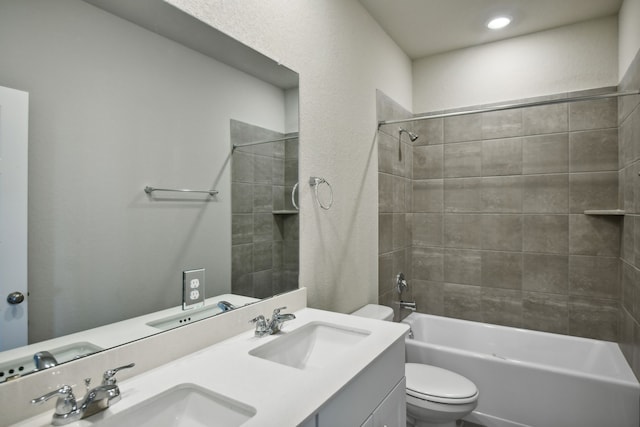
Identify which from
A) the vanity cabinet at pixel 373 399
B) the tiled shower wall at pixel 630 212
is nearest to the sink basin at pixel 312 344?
the vanity cabinet at pixel 373 399

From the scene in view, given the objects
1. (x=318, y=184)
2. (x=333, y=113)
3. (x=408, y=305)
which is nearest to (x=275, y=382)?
(x=318, y=184)

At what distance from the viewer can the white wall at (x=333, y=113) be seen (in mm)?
1532

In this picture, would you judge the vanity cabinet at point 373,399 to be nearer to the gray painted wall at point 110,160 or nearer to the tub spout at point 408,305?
the gray painted wall at point 110,160

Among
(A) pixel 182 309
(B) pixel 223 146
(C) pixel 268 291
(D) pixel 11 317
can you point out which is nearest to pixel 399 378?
(C) pixel 268 291

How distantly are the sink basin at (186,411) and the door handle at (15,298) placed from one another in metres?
0.34

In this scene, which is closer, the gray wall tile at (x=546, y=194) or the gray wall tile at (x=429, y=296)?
the gray wall tile at (x=546, y=194)

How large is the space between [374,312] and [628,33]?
2.28 meters

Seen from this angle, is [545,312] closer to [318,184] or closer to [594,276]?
[594,276]

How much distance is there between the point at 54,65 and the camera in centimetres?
87

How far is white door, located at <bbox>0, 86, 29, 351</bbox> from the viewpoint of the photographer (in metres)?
0.77

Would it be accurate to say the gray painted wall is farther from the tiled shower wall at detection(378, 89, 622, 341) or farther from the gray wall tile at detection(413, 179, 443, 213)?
the gray wall tile at detection(413, 179, 443, 213)

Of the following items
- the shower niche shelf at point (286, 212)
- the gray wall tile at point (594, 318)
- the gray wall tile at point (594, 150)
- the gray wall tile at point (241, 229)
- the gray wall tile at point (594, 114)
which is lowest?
the gray wall tile at point (594, 318)

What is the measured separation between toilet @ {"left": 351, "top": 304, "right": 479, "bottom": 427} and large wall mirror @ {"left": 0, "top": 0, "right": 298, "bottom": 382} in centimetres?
102

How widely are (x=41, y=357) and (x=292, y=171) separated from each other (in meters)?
1.11
